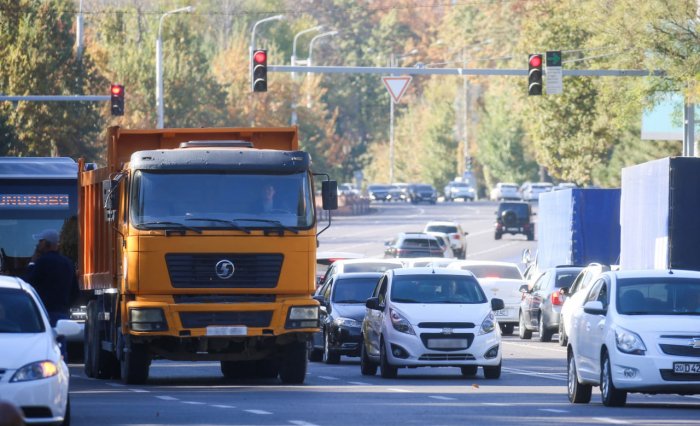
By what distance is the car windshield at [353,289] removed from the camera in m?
30.3

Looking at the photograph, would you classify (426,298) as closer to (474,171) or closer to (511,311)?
(511,311)

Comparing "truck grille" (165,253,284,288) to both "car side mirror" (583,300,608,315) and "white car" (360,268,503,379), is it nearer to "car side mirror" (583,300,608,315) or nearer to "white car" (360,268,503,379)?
"white car" (360,268,503,379)

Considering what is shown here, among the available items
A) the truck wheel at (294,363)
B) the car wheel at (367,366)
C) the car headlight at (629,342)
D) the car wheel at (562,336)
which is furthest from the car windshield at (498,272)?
the car headlight at (629,342)

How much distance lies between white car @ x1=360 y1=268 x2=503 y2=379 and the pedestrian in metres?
5.01

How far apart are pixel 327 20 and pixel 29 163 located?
501ft

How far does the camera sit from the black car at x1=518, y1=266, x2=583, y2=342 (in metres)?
36.9

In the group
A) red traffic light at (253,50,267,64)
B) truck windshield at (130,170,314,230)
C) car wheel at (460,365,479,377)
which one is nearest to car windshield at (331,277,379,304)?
car wheel at (460,365,479,377)

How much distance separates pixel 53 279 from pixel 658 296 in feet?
22.5

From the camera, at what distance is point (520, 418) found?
18188 millimetres

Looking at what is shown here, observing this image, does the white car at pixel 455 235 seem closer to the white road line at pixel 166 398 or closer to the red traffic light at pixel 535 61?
the red traffic light at pixel 535 61

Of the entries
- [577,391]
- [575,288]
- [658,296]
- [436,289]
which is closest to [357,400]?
[577,391]

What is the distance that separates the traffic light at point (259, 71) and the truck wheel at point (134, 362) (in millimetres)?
20102

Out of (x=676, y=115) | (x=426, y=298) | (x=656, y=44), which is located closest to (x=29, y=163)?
(x=426, y=298)

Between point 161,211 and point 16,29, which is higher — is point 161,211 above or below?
below
